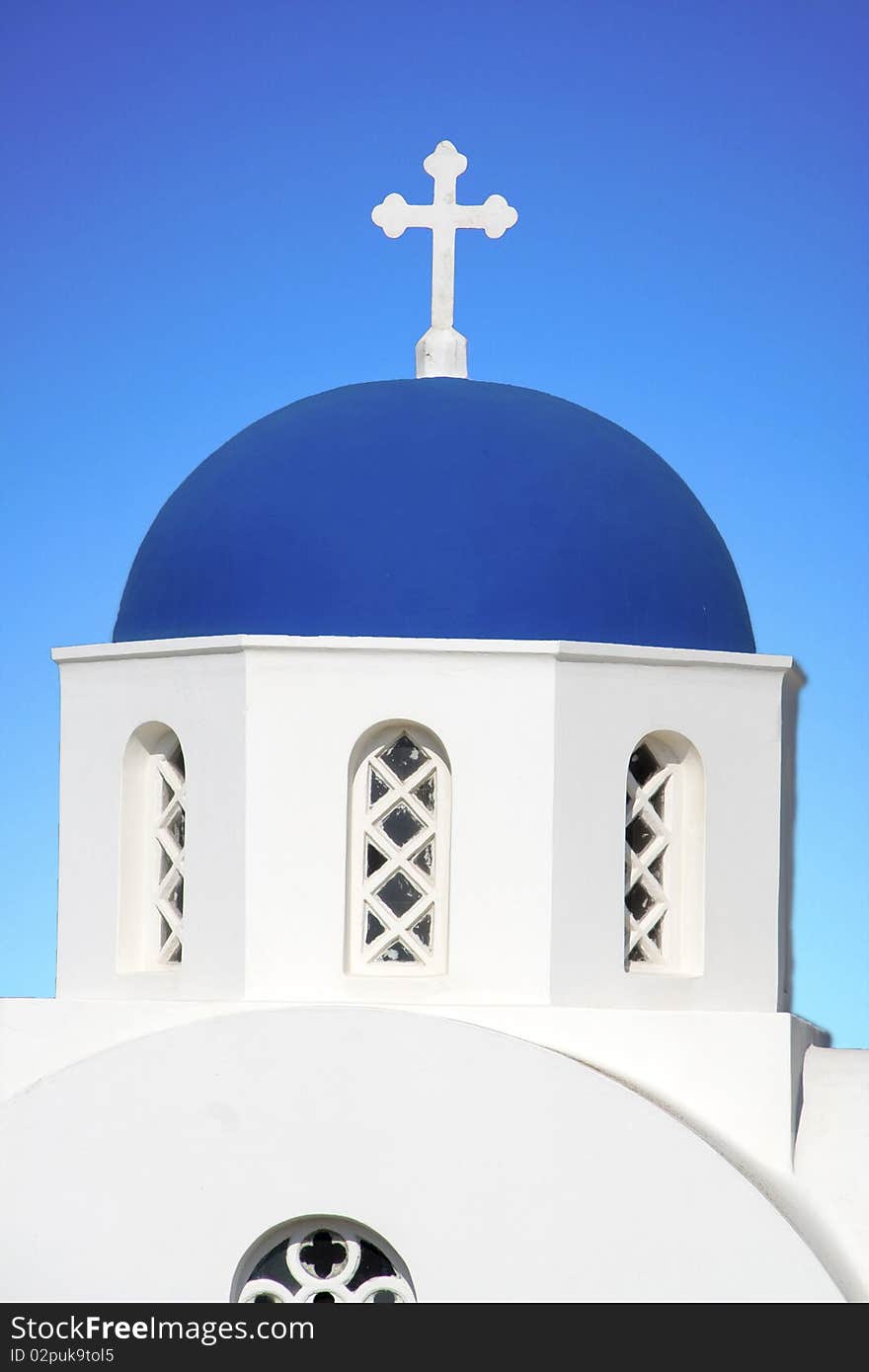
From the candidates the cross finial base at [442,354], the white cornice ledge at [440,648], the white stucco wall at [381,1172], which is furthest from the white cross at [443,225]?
the white stucco wall at [381,1172]

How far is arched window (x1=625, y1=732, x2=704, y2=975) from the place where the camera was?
11438 millimetres

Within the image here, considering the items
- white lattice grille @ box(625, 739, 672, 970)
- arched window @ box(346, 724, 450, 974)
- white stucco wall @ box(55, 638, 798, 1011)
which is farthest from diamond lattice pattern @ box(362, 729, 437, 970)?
white lattice grille @ box(625, 739, 672, 970)

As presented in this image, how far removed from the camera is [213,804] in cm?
1107

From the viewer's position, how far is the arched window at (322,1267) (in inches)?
404

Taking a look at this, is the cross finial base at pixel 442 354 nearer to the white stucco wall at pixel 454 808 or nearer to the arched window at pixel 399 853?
the white stucco wall at pixel 454 808

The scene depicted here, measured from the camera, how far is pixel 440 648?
1088 centimetres

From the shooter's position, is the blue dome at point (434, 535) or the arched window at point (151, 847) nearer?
the blue dome at point (434, 535)

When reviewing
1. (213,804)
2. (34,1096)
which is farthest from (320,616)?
(34,1096)

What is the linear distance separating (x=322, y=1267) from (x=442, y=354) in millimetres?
4886

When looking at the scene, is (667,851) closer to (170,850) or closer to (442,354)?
(170,850)

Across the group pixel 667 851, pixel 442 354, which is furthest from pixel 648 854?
pixel 442 354

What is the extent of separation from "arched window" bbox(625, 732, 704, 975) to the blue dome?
604 mm
